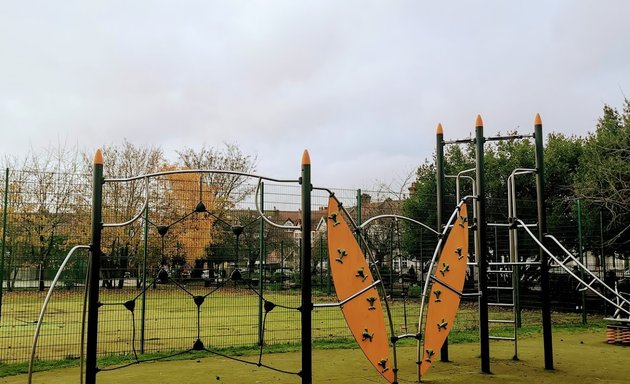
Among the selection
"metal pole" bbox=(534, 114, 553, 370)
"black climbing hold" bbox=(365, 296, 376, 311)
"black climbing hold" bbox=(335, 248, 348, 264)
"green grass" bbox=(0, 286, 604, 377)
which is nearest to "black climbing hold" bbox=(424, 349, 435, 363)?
"black climbing hold" bbox=(365, 296, 376, 311)

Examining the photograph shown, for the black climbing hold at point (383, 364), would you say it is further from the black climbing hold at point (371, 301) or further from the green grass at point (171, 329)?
the green grass at point (171, 329)

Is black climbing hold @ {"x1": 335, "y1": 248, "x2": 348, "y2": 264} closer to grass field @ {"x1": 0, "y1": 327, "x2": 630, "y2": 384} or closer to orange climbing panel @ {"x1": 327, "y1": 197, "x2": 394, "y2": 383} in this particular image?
orange climbing panel @ {"x1": 327, "y1": 197, "x2": 394, "y2": 383}

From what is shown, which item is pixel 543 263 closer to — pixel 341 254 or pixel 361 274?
pixel 361 274

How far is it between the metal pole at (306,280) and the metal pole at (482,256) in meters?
2.25

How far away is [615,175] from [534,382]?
27.5ft

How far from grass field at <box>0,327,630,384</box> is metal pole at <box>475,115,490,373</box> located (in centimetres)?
28

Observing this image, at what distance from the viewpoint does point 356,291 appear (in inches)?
210

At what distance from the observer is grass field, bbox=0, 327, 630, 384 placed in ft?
19.0

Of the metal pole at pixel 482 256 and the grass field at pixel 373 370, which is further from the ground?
the metal pole at pixel 482 256

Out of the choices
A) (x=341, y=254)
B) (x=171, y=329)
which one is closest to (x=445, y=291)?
(x=341, y=254)

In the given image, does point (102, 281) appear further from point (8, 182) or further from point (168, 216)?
point (8, 182)

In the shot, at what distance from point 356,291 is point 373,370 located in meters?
1.50

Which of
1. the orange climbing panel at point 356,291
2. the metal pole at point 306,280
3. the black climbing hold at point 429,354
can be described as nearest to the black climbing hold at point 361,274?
the orange climbing panel at point 356,291

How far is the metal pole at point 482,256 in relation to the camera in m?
6.15
